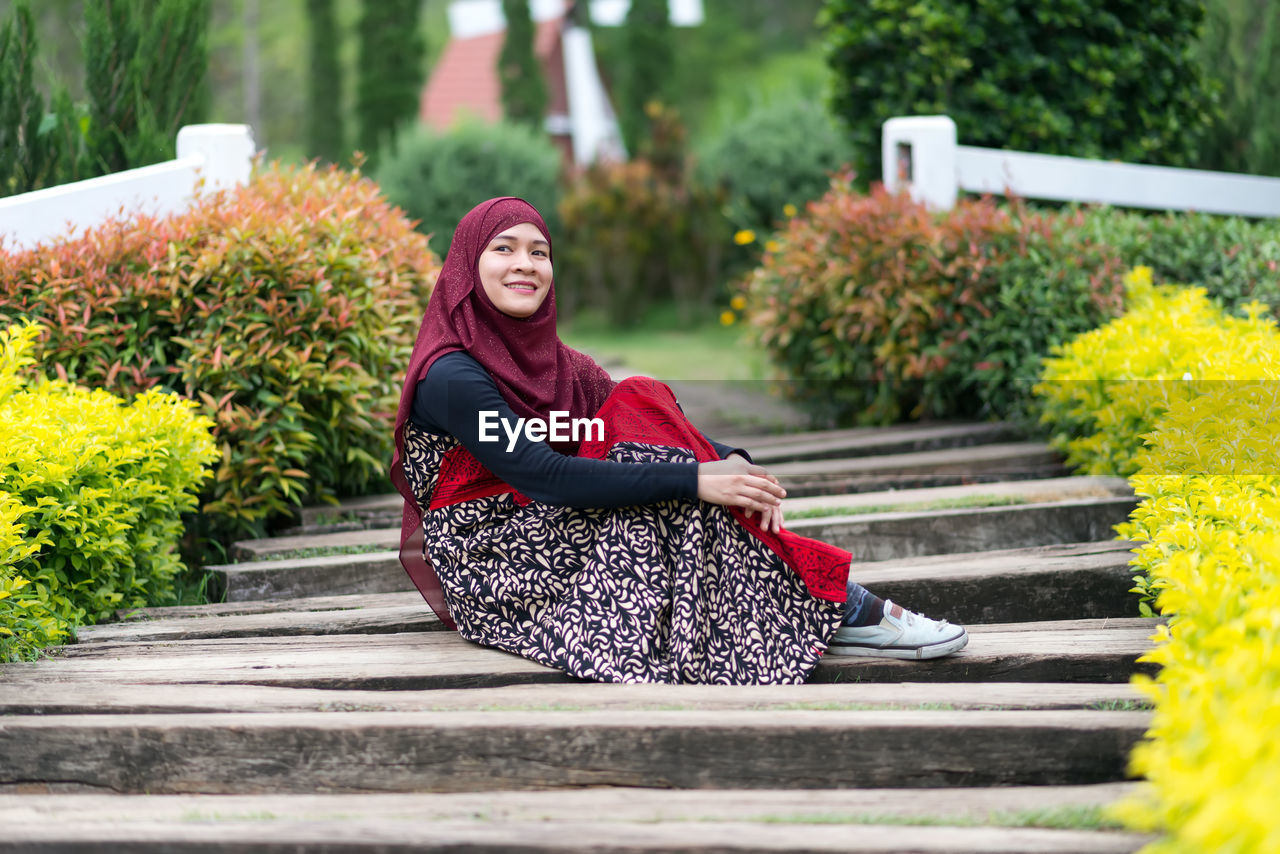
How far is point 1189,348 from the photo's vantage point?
380cm

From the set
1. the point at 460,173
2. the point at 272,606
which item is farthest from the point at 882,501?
the point at 460,173

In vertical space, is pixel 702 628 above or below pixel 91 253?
below

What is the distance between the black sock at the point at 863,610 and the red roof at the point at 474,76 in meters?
18.1

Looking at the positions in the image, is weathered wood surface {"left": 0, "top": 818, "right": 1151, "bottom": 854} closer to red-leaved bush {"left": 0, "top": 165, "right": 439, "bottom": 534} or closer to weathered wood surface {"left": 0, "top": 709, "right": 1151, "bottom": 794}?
weathered wood surface {"left": 0, "top": 709, "right": 1151, "bottom": 794}

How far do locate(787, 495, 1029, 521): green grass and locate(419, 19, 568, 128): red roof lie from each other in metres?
17.0

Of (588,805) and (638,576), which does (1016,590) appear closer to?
(638,576)

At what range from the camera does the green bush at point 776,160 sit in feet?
35.8

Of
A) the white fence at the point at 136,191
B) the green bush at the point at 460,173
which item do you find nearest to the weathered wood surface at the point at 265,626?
the white fence at the point at 136,191

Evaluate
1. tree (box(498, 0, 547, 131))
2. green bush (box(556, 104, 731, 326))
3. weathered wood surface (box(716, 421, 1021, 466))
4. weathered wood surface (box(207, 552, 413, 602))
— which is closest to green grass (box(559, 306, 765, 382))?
green bush (box(556, 104, 731, 326))

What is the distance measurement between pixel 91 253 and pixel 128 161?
137 centimetres

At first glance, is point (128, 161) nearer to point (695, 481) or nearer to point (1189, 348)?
point (695, 481)

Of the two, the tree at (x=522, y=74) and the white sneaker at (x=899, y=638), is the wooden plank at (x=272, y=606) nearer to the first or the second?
the white sneaker at (x=899, y=638)

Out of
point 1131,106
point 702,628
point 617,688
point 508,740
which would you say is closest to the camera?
point 508,740

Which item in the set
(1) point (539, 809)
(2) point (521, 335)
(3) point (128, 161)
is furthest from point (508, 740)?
(3) point (128, 161)
